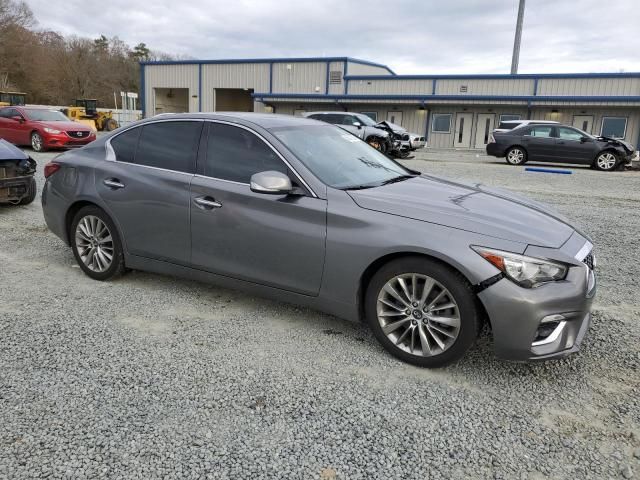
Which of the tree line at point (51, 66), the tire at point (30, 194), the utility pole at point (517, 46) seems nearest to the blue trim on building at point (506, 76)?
the utility pole at point (517, 46)

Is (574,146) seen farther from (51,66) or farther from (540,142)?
(51,66)

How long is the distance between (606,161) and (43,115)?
1932cm

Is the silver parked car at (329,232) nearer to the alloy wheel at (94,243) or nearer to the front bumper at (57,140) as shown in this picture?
the alloy wheel at (94,243)

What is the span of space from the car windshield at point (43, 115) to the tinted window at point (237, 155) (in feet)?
52.3

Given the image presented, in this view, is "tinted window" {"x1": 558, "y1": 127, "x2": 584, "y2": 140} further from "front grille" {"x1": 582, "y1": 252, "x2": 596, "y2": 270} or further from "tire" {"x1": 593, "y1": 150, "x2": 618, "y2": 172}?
"front grille" {"x1": 582, "y1": 252, "x2": 596, "y2": 270}

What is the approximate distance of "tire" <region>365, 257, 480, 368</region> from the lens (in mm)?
3119

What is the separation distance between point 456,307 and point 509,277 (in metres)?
0.36

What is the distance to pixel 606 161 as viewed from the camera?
17.8 m

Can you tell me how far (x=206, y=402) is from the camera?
2.94 metres

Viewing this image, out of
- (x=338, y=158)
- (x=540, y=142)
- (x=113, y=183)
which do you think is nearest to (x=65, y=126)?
(x=113, y=183)

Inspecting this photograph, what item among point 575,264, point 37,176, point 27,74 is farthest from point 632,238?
point 27,74

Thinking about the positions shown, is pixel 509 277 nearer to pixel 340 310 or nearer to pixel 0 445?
pixel 340 310

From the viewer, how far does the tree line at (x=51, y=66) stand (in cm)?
6925

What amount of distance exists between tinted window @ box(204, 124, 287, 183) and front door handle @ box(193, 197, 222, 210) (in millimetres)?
202
